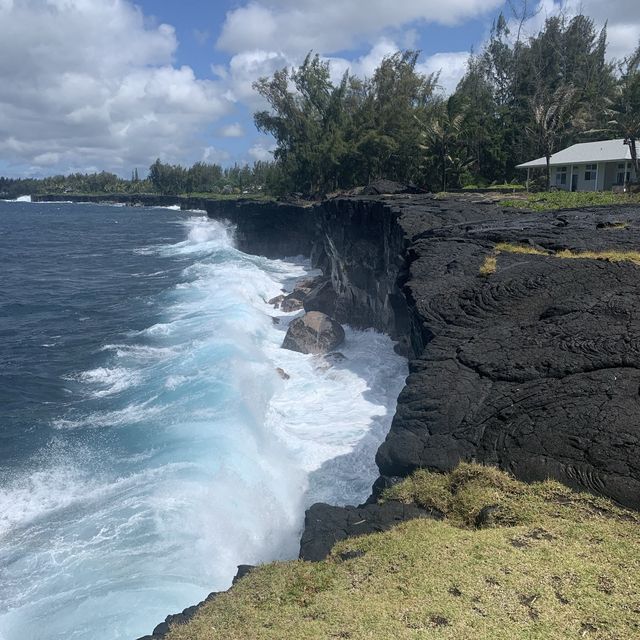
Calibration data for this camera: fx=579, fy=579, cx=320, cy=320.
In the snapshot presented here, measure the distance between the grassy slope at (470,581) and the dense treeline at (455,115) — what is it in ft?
118

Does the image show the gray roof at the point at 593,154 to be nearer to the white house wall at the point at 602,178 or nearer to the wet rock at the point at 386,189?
the white house wall at the point at 602,178

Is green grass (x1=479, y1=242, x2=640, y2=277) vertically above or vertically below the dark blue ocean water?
above

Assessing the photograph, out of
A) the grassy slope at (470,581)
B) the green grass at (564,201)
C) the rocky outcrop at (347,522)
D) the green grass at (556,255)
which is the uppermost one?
the green grass at (564,201)

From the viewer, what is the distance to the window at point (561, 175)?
4546 cm

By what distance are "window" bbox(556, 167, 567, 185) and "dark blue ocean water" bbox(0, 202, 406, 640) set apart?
83.4 ft

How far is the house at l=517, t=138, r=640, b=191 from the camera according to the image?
41000 mm

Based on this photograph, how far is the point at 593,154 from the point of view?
42.3 meters

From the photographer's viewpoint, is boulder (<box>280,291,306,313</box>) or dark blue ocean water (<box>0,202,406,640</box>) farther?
boulder (<box>280,291,306,313</box>)

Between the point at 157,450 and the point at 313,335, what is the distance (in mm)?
12542

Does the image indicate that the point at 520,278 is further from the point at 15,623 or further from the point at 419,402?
the point at 15,623

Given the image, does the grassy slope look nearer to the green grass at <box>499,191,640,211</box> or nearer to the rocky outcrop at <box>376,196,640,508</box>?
the rocky outcrop at <box>376,196,640,508</box>

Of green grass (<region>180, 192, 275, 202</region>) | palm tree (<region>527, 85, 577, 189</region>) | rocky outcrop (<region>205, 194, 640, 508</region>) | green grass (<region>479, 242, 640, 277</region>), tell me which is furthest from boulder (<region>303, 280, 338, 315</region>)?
green grass (<region>180, 192, 275, 202</region>)

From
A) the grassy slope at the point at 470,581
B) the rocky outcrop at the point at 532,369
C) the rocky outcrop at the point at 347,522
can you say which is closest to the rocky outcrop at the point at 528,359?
the rocky outcrop at the point at 532,369

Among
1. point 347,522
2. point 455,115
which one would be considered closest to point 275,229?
point 455,115
